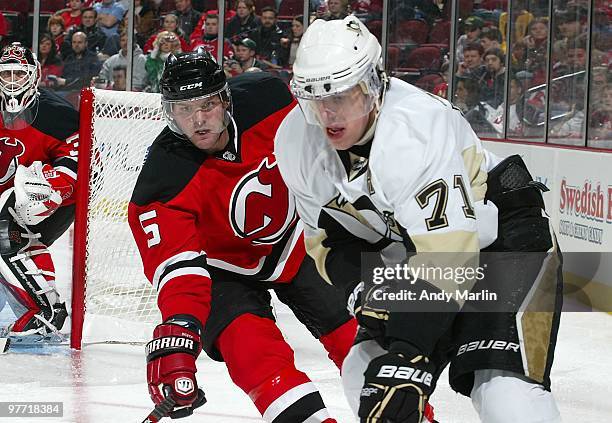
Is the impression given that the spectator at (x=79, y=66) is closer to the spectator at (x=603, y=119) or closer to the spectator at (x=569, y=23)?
the spectator at (x=569, y=23)

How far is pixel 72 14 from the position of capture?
821 cm

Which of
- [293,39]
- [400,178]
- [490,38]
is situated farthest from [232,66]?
[400,178]

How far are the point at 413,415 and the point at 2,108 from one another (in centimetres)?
288

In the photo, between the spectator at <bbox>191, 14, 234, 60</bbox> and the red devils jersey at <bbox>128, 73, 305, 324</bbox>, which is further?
the spectator at <bbox>191, 14, 234, 60</bbox>

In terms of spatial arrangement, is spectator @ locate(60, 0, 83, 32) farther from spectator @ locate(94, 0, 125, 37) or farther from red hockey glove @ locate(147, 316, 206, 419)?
red hockey glove @ locate(147, 316, 206, 419)

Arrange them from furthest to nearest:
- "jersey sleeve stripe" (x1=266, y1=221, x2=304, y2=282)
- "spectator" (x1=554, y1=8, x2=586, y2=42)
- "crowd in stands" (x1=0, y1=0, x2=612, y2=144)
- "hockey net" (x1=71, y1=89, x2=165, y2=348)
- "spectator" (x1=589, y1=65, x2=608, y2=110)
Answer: "crowd in stands" (x1=0, y1=0, x2=612, y2=144)
"spectator" (x1=554, y1=8, x2=586, y2=42)
"spectator" (x1=589, y1=65, x2=608, y2=110)
"hockey net" (x1=71, y1=89, x2=165, y2=348)
"jersey sleeve stripe" (x1=266, y1=221, x2=304, y2=282)

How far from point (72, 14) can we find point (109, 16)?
27 cm

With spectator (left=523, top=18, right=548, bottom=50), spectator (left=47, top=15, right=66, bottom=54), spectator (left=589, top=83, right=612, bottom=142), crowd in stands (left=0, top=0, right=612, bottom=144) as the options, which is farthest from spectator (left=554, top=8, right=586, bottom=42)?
spectator (left=47, top=15, right=66, bottom=54)

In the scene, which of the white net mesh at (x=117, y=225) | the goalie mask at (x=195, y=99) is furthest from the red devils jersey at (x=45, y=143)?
the goalie mask at (x=195, y=99)

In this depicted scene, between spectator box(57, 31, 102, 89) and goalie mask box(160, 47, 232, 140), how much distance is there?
20.0 ft

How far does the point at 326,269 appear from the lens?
6.55ft

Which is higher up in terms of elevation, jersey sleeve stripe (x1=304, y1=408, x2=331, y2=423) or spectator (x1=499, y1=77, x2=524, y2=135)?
jersey sleeve stripe (x1=304, y1=408, x2=331, y2=423)

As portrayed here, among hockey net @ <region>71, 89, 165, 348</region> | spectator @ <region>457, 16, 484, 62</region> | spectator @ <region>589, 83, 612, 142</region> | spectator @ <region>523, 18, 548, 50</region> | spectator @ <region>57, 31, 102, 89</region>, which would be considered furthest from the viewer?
spectator @ <region>57, 31, 102, 89</region>

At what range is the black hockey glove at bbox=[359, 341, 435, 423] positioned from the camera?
5.07 ft
